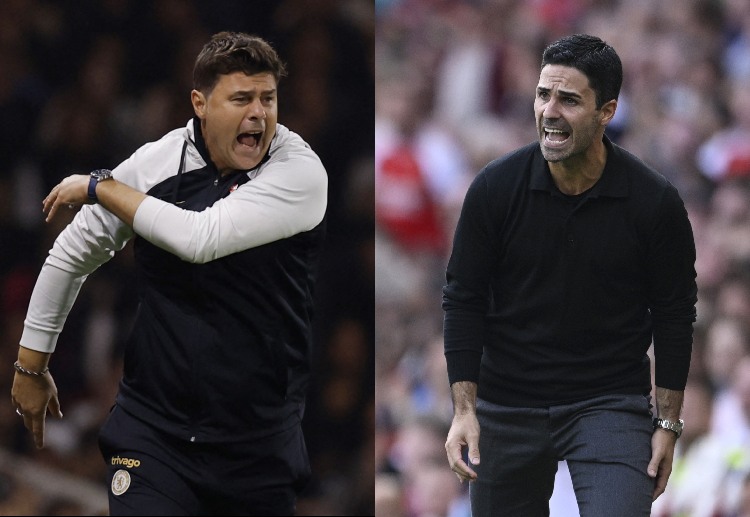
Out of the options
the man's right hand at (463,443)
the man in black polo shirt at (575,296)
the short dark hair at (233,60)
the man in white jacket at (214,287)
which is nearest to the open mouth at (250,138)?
the man in white jacket at (214,287)

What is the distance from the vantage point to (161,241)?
104 inches

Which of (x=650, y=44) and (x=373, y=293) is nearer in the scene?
(x=650, y=44)

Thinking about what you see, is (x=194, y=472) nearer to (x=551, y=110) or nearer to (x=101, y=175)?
(x=101, y=175)

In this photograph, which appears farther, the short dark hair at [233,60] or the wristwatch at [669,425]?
the wristwatch at [669,425]

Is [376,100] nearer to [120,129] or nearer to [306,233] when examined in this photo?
[120,129]

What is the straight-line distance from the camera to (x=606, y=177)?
302 centimetres

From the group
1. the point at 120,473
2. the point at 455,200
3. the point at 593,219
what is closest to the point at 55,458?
the point at 455,200

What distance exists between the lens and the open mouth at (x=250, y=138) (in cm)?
278

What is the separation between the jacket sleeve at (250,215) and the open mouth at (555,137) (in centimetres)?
56

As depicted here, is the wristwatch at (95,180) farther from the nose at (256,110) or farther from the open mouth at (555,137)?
the open mouth at (555,137)

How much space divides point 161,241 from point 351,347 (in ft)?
8.73

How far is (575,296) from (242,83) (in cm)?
94

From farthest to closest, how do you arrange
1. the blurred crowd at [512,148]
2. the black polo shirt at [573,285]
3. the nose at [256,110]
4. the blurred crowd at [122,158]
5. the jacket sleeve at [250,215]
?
the blurred crowd at [122,158]
the blurred crowd at [512,148]
the black polo shirt at [573,285]
the nose at [256,110]
the jacket sleeve at [250,215]

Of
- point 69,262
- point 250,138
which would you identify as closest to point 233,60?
point 250,138
